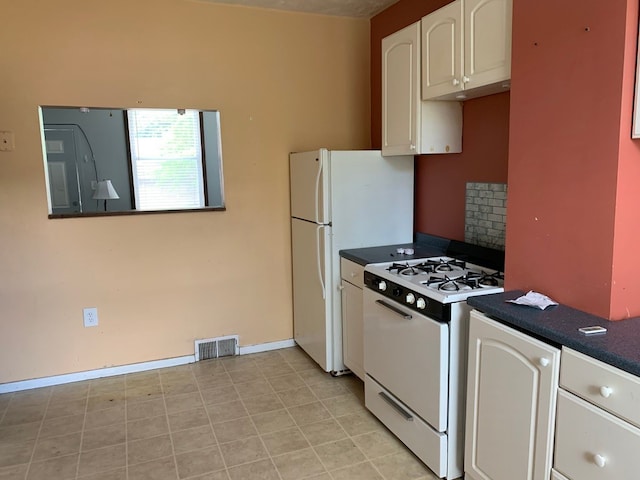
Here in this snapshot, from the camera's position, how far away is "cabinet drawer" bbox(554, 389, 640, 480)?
1.35 m

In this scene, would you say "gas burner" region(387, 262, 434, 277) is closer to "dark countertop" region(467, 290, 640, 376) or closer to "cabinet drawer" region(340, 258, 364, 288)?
"cabinet drawer" region(340, 258, 364, 288)

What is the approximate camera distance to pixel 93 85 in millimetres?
3152

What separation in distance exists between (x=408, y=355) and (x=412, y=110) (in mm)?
1408

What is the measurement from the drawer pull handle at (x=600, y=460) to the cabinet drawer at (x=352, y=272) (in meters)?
1.63

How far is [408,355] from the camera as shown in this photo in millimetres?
2334

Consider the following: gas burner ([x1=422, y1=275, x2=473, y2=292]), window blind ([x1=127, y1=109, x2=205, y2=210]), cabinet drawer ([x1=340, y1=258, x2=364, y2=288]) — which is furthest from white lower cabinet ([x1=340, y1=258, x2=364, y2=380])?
window blind ([x1=127, y1=109, x2=205, y2=210])

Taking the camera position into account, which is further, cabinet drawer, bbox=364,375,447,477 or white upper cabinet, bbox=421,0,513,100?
cabinet drawer, bbox=364,375,447,477

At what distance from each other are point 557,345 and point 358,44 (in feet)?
9.71

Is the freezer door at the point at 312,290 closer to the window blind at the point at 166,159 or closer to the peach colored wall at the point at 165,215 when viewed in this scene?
the peach colored wall at the point at 165,215

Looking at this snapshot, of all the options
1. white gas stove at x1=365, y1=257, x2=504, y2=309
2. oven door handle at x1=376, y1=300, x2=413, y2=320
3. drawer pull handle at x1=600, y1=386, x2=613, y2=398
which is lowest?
oven door handle at x1=376, y1=300, x2=413, y2=320

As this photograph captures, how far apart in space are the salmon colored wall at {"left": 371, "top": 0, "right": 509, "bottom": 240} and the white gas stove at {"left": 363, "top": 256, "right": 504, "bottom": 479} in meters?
0.52

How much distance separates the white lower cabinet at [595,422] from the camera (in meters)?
1.35

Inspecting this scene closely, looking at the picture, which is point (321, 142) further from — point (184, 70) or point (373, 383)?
point (373, 383)

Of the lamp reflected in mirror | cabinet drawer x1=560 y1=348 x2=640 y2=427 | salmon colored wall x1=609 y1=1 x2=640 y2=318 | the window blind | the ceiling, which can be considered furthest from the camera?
the lamp reflected in mirror
